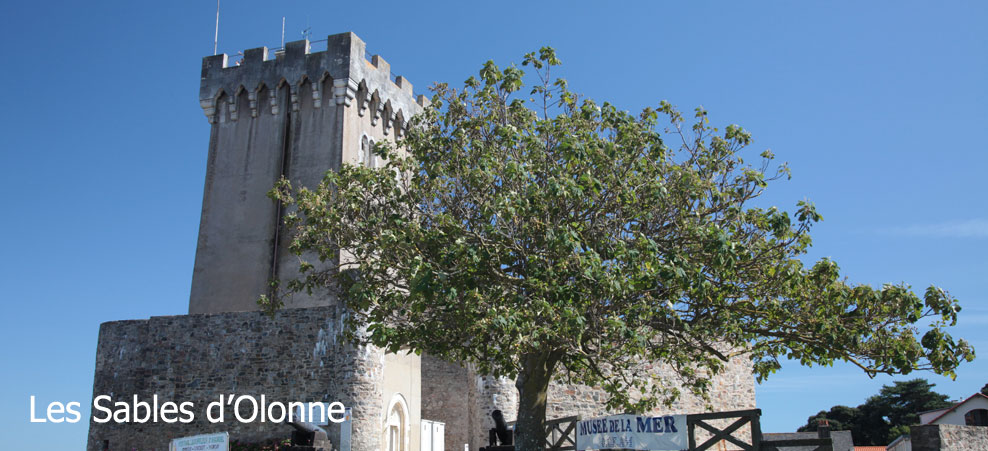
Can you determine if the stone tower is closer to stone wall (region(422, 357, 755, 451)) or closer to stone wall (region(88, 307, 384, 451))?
stone wall (region(88, 307, 384, 451))

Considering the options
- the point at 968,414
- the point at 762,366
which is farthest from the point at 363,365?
the point at 968,414

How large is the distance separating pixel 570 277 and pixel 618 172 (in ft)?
7.27

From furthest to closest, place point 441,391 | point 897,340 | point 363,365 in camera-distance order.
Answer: point 441,391
point 363,365
point 897,340

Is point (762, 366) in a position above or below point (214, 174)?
below

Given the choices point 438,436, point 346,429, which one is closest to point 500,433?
point 346,429

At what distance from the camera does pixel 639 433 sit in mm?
12055

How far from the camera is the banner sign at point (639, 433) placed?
11.6 meters

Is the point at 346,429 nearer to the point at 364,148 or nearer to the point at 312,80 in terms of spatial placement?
the point at 364,148

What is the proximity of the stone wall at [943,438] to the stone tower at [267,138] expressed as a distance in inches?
768

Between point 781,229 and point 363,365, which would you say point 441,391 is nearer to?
point 363,365

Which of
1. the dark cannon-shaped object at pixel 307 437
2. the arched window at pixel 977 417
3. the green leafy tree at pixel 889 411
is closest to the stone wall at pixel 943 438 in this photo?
the dark cannon-shaped object at pixel 307 437

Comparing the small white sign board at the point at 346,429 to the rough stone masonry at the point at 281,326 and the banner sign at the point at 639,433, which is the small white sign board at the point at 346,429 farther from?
the banner sign at the point at 639,433

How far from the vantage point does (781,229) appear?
1279cm

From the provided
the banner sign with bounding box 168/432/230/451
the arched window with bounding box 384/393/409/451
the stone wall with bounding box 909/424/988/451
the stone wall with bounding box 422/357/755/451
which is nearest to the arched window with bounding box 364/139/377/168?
the stone wall with bounding box 422/357/755/451
